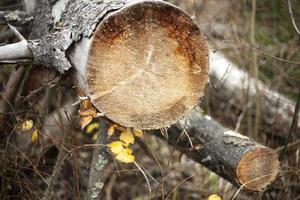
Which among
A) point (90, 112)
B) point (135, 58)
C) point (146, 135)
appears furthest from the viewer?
point (146, 135)

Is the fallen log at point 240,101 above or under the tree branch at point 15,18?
under

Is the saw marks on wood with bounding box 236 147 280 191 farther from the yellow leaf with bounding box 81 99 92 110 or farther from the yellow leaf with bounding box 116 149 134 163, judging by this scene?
the yellow leaf with bounding box 81 99 92 110

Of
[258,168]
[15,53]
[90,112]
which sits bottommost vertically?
[258,168]

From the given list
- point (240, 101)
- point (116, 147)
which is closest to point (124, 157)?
point (116, 147)

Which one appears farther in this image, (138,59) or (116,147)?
(116,147)

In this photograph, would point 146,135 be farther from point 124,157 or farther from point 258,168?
point 124,157

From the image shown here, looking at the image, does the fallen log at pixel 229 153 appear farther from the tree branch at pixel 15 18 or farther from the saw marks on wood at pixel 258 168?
the tree branch at pixel 15 18

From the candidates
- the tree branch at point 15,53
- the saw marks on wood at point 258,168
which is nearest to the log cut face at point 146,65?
the tree branch at point 15,53
